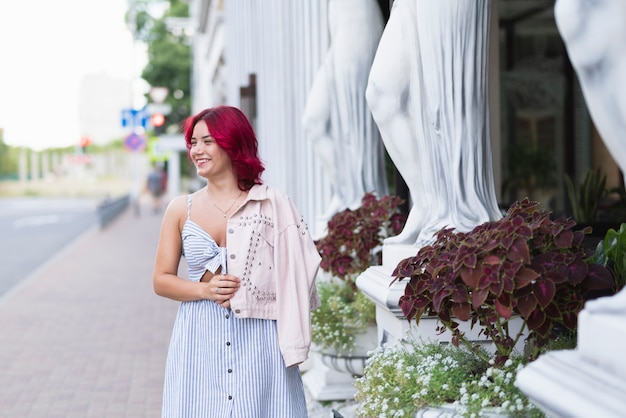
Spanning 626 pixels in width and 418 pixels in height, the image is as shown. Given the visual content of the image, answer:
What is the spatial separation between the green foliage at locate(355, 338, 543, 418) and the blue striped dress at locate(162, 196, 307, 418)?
1.64 ft

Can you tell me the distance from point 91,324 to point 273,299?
22.7 feet

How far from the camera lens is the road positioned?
51.5 ft

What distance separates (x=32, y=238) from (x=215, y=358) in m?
20.4

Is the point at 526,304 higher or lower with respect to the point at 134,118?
higher

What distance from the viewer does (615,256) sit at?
3.53m

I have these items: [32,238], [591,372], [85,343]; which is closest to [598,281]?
[591,372]

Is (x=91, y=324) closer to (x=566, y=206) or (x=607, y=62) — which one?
(x=566, y=206)

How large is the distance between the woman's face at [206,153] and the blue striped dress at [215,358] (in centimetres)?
21

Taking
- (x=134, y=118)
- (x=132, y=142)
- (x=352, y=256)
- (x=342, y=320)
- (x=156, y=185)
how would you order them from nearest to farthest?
(x=352, y=256)
(x=342, y=320)
(x=134, y=118)
(x=132, y=142)
(x=156, y=185)

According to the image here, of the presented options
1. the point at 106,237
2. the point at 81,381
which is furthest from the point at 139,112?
the point at 81,381

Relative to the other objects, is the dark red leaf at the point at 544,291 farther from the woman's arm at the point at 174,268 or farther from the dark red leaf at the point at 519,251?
the woman's arm at the point at 174,268

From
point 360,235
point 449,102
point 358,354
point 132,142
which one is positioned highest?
point 449,102

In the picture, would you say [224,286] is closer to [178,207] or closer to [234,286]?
[234,286]

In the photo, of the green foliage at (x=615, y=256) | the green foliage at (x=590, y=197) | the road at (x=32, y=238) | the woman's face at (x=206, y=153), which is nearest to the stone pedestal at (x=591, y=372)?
the green foliage at (x=615, y=256)
